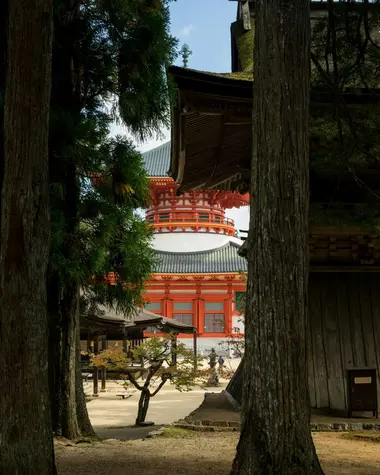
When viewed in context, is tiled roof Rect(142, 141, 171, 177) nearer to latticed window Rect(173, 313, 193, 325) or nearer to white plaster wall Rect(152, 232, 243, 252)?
white plaster wall Rect(152, 232, 243, 252)

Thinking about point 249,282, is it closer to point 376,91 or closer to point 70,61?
point 376,91

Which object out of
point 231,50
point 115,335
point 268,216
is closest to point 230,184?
point 231,50

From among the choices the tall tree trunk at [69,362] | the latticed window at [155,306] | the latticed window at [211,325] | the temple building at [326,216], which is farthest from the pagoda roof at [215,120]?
the latticed window at [211,325]

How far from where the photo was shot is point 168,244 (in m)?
32.2

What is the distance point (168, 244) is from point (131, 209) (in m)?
24.3

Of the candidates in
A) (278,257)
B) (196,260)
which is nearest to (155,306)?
(196,260)

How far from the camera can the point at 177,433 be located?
7.23 m

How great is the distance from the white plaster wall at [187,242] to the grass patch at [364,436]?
24.9 meters

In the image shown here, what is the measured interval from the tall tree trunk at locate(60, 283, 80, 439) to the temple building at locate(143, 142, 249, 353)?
21179 mm

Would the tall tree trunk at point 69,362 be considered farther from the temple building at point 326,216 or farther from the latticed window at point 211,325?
the latticed window at point 211,325

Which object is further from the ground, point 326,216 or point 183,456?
point 326,216

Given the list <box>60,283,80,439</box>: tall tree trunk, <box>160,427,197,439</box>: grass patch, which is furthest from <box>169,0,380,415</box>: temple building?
<box>60,283,80,439</box>: tall tree trunk

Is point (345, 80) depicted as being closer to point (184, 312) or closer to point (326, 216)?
point (326, 216)

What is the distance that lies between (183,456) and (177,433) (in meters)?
1.82
